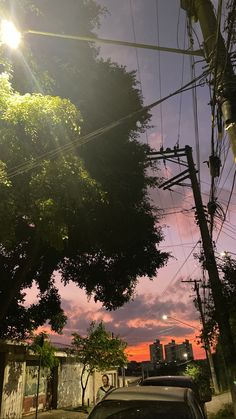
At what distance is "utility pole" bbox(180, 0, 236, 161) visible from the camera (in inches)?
218

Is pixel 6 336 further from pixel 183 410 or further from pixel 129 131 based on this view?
pixel 183 410

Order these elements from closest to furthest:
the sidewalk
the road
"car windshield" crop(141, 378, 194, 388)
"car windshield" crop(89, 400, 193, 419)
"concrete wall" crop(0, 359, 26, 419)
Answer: "car windshield" crop(89, 400, 193, 419) < "car windshield" crop(141, 378, 194, 388) < "concrete wall" crop(0, 359, 26, 419) < the road < the sidewalk

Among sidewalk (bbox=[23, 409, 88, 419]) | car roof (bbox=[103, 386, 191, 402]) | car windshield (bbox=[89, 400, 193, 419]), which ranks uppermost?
car roof (bbox=[103, 386, 191, 402])

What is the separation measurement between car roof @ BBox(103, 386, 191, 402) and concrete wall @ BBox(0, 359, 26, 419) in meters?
13.0

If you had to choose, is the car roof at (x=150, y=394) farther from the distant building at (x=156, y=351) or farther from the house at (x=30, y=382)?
the distant building at (x=156, y=351)

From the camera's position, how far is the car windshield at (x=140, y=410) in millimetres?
4574

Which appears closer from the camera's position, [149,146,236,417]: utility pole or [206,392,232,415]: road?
[149,146,236,417]: utility pole

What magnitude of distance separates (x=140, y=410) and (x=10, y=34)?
7273 millimetres

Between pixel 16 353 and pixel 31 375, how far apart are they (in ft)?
7.58

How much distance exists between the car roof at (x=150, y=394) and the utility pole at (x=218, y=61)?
3.70m

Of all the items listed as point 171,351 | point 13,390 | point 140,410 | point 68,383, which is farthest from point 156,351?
point 140,410

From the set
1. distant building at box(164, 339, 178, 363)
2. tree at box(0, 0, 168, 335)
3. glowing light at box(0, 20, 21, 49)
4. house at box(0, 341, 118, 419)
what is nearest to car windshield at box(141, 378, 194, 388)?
tree at box(0, 0, 168, 335)

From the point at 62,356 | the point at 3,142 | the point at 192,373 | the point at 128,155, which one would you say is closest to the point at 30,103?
the point at 3,142

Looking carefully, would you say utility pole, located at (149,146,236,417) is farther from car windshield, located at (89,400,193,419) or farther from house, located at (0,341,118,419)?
house, located at (0,341,118,419)
